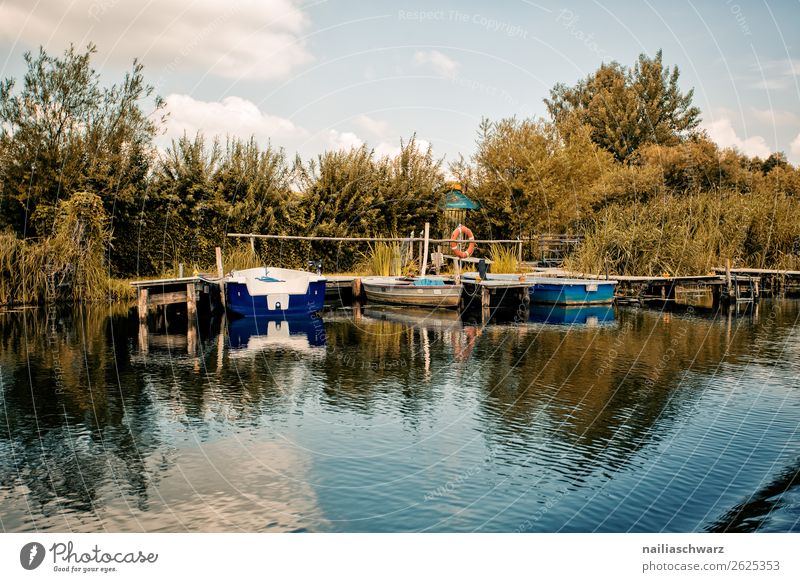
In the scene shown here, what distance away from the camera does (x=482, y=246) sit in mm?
41281

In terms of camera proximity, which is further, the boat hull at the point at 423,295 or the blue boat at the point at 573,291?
the blue boat at the point at 573,291

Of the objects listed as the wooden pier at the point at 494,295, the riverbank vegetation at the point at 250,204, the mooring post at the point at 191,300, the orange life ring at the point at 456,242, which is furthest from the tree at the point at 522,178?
the mooring post at the point at 191,300

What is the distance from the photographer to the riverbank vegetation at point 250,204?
108 ft

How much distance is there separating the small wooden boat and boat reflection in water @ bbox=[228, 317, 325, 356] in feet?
13.3

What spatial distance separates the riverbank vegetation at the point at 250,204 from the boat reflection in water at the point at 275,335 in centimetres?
673

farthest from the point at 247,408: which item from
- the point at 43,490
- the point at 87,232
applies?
the point at 87,232

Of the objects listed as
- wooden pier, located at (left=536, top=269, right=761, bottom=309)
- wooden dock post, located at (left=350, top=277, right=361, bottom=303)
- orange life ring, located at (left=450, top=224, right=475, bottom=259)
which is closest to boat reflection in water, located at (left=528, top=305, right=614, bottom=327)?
wooden pier, located at (left=536, top=269, right=761, bottom=309)

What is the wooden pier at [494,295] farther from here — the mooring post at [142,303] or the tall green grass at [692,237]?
the mooring post at [142,303]

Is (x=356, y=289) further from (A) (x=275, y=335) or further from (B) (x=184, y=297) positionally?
(A) (x=275, y=335)

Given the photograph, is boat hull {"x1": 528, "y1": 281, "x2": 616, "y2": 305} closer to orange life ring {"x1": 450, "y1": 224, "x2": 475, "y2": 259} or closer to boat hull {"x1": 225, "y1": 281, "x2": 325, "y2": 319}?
orange life ring {"x1": 450, "y1": 224, "x2": 475, "y2": 259}

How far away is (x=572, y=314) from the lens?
2745 cm

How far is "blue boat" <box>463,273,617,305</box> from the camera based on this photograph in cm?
2948

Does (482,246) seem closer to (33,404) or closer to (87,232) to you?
(87,232)

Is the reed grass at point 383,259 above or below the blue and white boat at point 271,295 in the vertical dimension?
above
